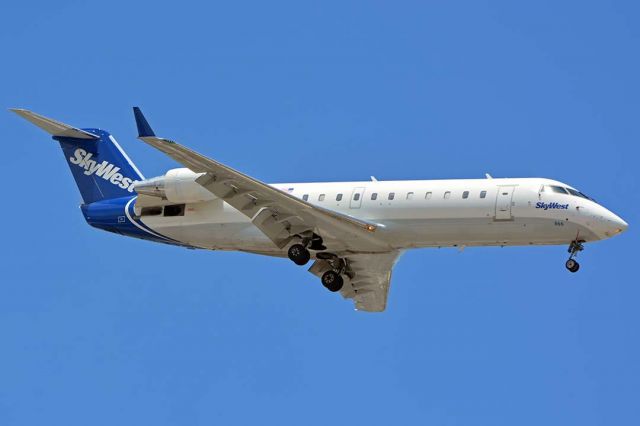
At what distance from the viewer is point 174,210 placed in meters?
34.0

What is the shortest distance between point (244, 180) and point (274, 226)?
5.54ft

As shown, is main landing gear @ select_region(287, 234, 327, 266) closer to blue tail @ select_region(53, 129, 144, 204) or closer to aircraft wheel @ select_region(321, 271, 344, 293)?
aircraft wheel @ select_region(321, 271, 344, 293)

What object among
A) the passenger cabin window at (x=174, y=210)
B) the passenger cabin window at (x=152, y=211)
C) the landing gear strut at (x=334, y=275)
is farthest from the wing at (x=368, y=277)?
the passenger cabin window at (x=152, y=211)

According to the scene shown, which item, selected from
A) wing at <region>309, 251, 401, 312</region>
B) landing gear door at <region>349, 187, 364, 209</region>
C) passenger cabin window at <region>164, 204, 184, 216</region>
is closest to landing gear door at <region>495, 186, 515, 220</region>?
wing at <region>309, 251, 401, 312</region>

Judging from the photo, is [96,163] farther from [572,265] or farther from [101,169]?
[572,265]

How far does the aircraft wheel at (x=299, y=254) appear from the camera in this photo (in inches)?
1280

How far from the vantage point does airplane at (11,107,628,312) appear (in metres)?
31.3

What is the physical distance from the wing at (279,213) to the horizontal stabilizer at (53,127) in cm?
485

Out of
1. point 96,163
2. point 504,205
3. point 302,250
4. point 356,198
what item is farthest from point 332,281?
point 96,163

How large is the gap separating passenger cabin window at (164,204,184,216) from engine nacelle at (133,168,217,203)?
1.10 ft

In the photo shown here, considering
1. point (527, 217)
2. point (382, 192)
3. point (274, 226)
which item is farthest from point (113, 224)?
point (527, 217)

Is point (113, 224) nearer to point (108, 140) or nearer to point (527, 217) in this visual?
point (108, 140)

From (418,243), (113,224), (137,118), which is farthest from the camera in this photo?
(113,224)

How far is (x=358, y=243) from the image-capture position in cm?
3269
